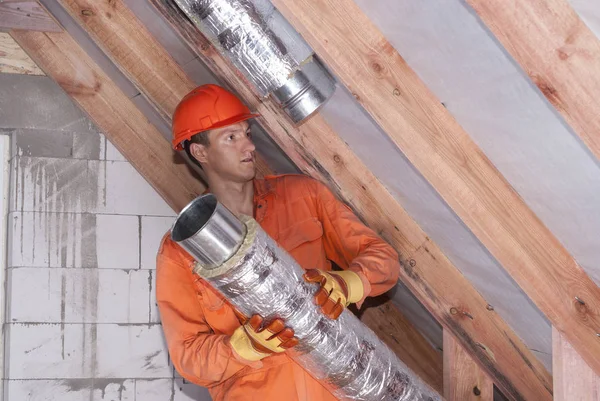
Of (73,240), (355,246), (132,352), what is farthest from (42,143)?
(355,246)

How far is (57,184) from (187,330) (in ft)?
4.55

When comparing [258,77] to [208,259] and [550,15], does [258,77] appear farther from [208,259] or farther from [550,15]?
[550,15]

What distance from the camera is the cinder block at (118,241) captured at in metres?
3.71

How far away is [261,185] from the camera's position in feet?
9.61

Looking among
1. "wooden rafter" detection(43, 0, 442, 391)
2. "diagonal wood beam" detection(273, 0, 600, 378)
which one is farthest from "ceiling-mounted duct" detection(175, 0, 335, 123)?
"wooden rafter" detection(43, 0, 442, 391)

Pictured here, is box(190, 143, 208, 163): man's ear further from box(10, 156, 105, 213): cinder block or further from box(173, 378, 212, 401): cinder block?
box(173, 378, 212, 401): cinder block

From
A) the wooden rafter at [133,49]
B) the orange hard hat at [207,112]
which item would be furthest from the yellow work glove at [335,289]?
the wooden rafter at [133,49]

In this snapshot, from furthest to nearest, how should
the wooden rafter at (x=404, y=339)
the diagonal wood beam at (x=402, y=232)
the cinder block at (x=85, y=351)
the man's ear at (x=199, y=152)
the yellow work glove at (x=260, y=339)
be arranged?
the cinder block at (x=85, y=351)
the wooden rafter at (x=404, y=339)
the man's ear at (x=199, y=152)
the diagonal wood beam at (x=402, y=232)
the yellow work glove at (x=260, y=339)

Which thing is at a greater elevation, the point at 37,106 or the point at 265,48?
the point at 37,106

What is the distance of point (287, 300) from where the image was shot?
2189 mm

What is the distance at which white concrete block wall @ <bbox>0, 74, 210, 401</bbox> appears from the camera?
11.8ft

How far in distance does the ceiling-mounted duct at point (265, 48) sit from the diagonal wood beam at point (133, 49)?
0.79 meters

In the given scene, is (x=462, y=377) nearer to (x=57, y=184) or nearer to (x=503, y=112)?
(x=503, y=112)

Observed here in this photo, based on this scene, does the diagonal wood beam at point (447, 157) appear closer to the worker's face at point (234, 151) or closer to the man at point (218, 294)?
the man at point (218, 294)
